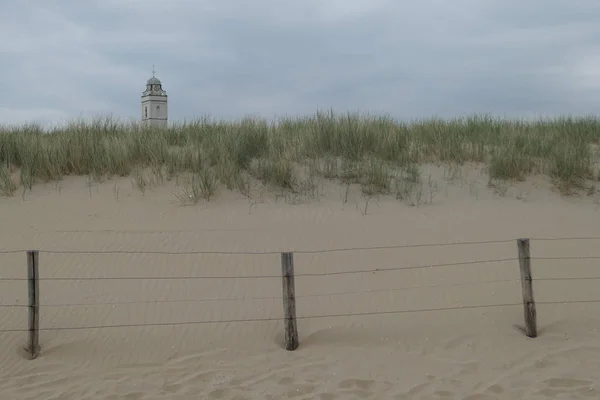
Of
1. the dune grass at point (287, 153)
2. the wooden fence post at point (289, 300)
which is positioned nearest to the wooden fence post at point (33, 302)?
the wooden fence post at point (289, 300)

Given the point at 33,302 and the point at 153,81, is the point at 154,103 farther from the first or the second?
the point at 33,302

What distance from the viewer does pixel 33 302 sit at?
634 centimetres

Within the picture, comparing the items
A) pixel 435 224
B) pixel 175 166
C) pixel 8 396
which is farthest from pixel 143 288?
pixel 435 224

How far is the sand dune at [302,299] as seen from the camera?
5.91m

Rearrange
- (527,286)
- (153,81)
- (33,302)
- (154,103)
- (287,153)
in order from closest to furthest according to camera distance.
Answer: (33,302)
(527,286)
(287,153)
(154,103)
(153,81)

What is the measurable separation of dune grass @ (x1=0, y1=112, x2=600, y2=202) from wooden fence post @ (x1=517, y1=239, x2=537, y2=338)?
14.2 feet

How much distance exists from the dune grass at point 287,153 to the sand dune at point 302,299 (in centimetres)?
49

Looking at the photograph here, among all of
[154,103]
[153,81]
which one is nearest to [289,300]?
[154,103]

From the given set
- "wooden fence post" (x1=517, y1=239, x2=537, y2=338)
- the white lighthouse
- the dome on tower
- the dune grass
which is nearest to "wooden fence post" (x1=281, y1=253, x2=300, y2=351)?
"wooden fence post" (x1=517, y1=239, x2=537, y2=338)

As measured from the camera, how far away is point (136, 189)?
1094cm

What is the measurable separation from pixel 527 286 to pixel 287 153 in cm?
612

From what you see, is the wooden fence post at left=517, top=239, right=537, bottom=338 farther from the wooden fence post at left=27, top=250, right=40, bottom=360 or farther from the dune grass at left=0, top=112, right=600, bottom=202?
the wooden fence post at left=27, top=250, right=40, bottom=360

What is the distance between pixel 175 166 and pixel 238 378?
6.24 meters

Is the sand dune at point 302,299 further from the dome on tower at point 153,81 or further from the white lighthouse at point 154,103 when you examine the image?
the dome on tower at point 153,81
